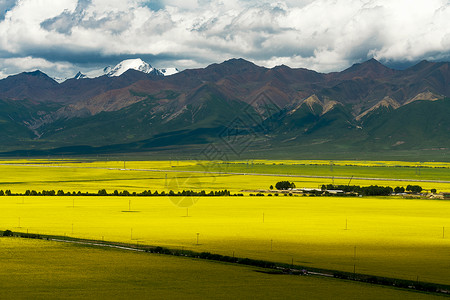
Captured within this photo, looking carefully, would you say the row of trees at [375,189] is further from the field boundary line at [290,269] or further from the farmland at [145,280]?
the farmland at [145,280]

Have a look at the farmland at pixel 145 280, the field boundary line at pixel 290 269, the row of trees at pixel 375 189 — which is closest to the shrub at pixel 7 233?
the field boundary line at pixel 290 269

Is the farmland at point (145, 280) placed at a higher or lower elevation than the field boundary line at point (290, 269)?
lower

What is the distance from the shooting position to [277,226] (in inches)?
2437

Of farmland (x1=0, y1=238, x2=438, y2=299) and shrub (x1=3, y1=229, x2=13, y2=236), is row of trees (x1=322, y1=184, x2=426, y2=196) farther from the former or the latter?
farmland (x1=0, y1=238, x2=438, y2=299)

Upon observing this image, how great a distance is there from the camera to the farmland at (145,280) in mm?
32688

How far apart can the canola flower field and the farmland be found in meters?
4.10

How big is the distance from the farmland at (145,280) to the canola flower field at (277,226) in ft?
13.4

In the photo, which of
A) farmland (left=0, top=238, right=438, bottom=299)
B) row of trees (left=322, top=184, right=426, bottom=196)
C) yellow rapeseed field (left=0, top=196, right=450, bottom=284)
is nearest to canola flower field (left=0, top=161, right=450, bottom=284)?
yellow rapeseed field (left=0, top=196, right=450, bottom=284)

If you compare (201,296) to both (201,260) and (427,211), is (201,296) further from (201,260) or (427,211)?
(427,211)

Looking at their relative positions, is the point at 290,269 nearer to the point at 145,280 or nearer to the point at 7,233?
the point at 145,280

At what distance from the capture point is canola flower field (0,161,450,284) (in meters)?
43.2

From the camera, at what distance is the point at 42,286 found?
111 ft

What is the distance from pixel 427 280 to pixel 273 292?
9659 mm

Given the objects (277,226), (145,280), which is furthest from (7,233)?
(277,226)
